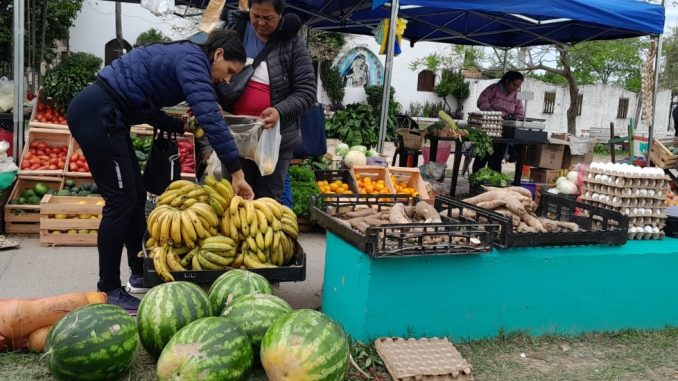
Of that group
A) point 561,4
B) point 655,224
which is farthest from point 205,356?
point 561,4

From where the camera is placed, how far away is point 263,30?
14.0 ft

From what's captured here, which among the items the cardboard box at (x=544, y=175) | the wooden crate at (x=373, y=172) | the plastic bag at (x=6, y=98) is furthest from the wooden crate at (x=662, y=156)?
the plastic bag at (x=6, y=98)

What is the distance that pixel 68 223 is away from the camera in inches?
217

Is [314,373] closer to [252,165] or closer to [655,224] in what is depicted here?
[252,165]

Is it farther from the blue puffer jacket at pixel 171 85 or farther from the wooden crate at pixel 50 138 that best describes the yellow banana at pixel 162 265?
the wooden crate at pixel 50 138

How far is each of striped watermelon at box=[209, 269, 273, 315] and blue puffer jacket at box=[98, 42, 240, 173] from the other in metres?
0.69

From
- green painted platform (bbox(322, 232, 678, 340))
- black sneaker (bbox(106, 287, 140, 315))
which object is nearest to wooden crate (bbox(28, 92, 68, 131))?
black sneaker (bbox(106, 287, 140, 315))

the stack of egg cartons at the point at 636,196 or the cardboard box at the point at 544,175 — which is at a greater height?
the stack of egg cartons at the point at 636,196

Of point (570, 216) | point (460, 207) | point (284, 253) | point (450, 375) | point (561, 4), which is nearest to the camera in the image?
point (450, 375)

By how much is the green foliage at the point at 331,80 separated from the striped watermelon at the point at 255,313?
90.7 feet

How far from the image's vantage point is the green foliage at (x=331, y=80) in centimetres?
3002

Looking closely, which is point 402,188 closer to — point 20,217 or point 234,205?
point 234,205

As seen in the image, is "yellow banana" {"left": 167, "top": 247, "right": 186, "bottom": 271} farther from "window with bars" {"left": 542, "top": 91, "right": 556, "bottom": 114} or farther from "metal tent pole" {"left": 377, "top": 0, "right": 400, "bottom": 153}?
"window with bars" {"left": 542, "top": 91, "right": 556, "bottom": 114}

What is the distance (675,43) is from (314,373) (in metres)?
34.3
